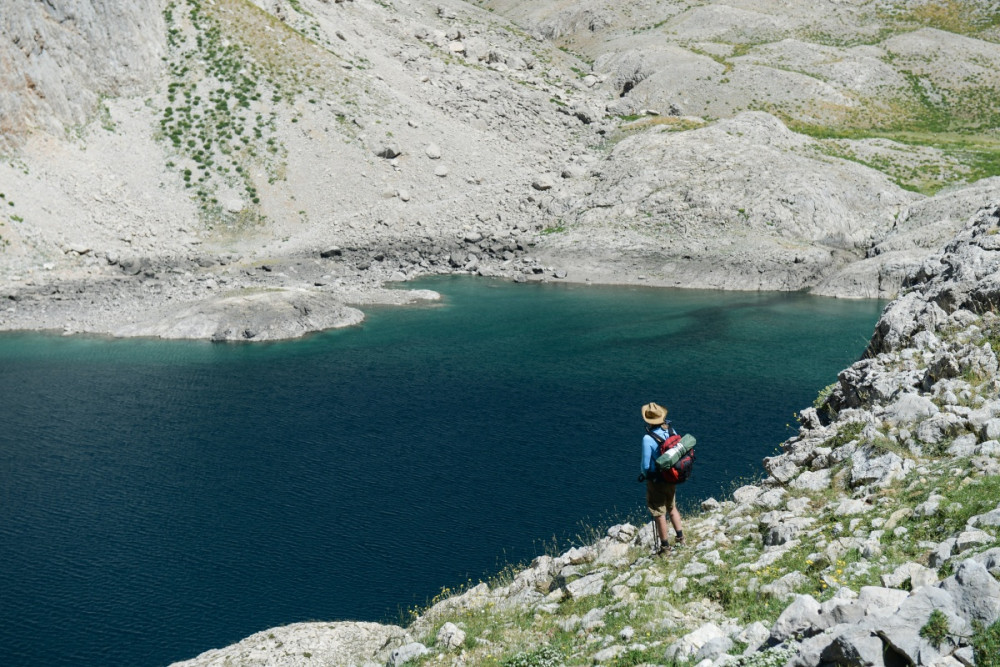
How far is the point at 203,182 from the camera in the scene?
100 m

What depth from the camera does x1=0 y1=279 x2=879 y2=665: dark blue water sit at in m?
31.2

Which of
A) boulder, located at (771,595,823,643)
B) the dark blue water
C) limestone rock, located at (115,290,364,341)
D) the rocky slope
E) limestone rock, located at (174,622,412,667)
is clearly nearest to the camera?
boulder, located at (771,595,823,643)

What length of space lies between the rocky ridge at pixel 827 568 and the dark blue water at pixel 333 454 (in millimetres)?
7807

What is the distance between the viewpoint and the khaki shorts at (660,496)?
19422 mm

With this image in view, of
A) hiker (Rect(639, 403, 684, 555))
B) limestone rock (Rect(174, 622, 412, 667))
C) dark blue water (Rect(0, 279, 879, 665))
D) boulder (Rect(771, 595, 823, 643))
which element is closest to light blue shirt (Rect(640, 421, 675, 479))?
hiker (Rect(639, 403, 684, 555))

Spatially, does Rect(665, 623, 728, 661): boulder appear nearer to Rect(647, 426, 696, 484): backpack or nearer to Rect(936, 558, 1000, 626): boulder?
Rect(936, 558, 1000, 626): boulder

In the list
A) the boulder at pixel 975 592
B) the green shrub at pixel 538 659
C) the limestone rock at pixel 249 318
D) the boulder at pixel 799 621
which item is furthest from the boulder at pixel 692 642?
the limestone rock at pixel 249 318

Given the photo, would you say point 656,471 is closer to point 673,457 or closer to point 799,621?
point 673,457

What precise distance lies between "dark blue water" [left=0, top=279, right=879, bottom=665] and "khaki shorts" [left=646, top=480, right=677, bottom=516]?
42.8 feet

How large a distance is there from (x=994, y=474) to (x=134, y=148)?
338 feet

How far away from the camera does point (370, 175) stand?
10594 cm

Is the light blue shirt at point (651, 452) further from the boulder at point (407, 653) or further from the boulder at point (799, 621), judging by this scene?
the boulder at point (799, 621)

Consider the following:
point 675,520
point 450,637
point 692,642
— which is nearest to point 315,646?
point 450,637

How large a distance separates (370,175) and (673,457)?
92123 millimetres
